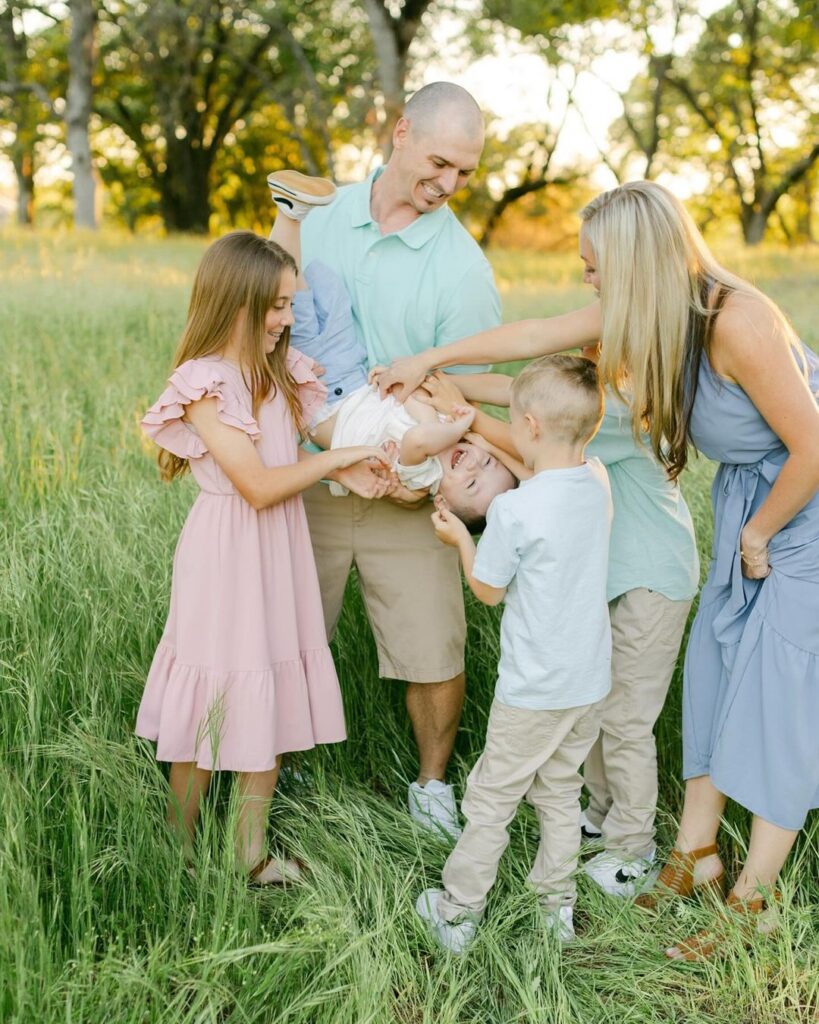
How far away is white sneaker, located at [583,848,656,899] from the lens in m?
3.08

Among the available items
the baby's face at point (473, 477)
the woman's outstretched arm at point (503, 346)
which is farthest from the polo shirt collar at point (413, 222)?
the baby's face at point (473, 477)

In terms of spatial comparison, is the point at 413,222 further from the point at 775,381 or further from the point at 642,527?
the point at 775,381

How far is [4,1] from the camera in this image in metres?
21.1

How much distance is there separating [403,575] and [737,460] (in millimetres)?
1202

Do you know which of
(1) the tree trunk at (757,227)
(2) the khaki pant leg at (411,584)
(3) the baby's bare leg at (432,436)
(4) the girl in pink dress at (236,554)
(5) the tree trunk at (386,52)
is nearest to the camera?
(4) the girl in pink dress at (236,554)

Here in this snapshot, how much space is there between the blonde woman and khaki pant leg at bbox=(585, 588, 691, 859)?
146 mm

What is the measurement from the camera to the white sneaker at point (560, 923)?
2.82m

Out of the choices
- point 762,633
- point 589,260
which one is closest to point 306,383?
point 589,260

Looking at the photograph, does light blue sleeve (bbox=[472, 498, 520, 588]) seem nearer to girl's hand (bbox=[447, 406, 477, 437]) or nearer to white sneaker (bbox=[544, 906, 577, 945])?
girl's hand (bbox=[447, 406, 477, 437])

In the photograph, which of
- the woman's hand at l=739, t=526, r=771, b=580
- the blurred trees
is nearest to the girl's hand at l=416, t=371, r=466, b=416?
the woman's hand at l=739, t=526, r=771, b=580

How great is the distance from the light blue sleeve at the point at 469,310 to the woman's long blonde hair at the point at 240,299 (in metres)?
0.63

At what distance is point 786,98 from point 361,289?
2990cm

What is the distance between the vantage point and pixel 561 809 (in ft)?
9.48

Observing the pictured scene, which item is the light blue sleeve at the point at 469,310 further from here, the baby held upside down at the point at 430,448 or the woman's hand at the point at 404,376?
the baby held upside down at the point at 430,448
